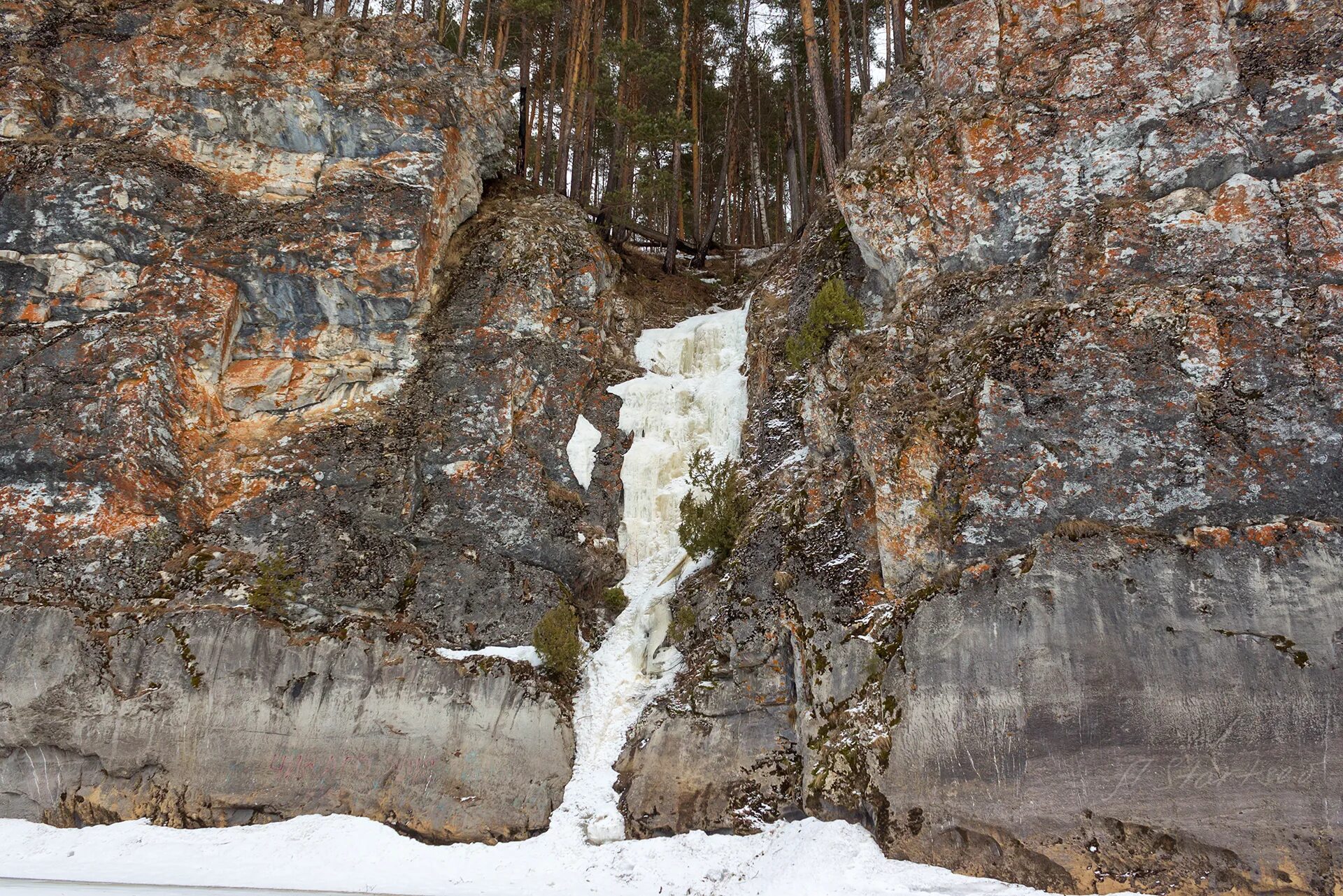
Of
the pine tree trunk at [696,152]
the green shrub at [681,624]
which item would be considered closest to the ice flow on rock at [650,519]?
the green shrub at [681,624]

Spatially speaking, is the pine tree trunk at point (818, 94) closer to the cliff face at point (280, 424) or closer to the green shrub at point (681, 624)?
the cliff face at point (280, 424)

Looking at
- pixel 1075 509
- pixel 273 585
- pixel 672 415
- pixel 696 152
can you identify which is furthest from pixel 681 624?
pixel 696 152

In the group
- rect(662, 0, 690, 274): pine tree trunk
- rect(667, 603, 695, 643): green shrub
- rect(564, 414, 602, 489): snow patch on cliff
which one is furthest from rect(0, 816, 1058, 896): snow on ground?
rect(662, 0, 690, 274): pine tree trunk

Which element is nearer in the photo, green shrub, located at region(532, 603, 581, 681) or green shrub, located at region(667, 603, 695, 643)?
green shrub, located at region(532, 603, 581, 681)

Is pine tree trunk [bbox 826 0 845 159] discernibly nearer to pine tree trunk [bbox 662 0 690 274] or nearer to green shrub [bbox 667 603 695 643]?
pine tree trunk [bbox 662 0 690 274]

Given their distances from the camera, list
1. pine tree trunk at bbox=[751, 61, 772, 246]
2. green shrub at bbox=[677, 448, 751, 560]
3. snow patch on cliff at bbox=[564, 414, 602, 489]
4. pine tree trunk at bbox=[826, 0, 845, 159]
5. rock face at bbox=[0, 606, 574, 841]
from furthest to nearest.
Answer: pine tree trunk at bbox=[751, 61, 772, 246] < pine tree trunk at bbox=[826, 0, 845, 159] < snow patch on cliff at bbox=[564, 414, 602, 489] < green shrub at bbox=[677, 448, 751, 560] < rock face at bbox=[0, 606, 574, 841]

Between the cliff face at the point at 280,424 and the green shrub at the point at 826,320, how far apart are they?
416 cm

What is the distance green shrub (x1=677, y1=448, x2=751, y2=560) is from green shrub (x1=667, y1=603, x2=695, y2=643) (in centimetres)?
110

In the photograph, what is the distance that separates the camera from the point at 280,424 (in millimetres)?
14469

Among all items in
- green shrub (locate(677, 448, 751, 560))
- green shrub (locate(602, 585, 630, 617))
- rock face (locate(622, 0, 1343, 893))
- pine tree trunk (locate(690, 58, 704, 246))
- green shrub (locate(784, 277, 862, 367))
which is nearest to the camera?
rock face (locate(622, 0, 1343, 893))

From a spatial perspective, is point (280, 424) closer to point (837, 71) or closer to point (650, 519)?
point (650, 519)

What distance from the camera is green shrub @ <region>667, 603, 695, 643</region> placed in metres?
12.6

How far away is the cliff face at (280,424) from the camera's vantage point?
11281mm

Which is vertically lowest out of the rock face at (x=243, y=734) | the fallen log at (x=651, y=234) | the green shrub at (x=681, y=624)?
the rock face at (x=243, y=734)
